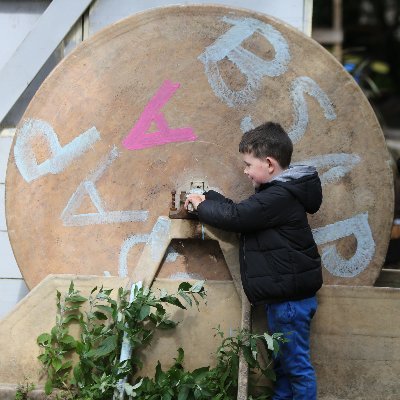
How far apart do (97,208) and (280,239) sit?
826 mm

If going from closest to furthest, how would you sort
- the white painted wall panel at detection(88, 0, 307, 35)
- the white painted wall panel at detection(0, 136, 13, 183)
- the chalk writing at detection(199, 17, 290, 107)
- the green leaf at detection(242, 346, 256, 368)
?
the green leaf at detection(242, 346, 256, 368) → the chalk writing at detection(199, 17, 290, 107) → the white painted wall panel at detection(88, 0, 307, 35) → the white painted wall panel at detection(0, 136, 13, 183)

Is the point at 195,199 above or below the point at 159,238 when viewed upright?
above

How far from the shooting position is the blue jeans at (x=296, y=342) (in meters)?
3.33

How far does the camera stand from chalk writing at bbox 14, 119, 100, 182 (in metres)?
3.64

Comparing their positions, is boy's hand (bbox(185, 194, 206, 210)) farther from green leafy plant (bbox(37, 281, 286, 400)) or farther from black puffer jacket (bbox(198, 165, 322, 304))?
green leafy plant (bbox(37, 281, 286, 400))

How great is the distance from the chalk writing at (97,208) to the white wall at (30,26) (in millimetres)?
868

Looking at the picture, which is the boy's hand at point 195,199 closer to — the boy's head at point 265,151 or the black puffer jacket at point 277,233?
the black puffer jacket at point 277,233

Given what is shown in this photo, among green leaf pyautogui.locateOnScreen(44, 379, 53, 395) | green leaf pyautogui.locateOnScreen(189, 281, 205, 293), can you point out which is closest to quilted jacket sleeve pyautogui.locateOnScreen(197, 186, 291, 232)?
green leaf pyautogui.locateOnScreen(189, 281, 205, 293)

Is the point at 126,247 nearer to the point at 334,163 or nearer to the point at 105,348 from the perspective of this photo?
the point at 105,348

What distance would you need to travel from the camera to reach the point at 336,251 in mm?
3602

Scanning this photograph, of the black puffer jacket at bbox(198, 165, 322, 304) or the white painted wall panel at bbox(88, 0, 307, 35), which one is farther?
the white painted wall panel at bbox(88, 0, 307, 35)

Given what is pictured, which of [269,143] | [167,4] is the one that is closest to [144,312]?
[269,143]

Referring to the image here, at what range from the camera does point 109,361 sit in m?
3.45

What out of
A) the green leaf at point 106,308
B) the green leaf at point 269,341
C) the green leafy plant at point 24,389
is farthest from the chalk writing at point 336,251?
the green leafy plant at point 24,389
